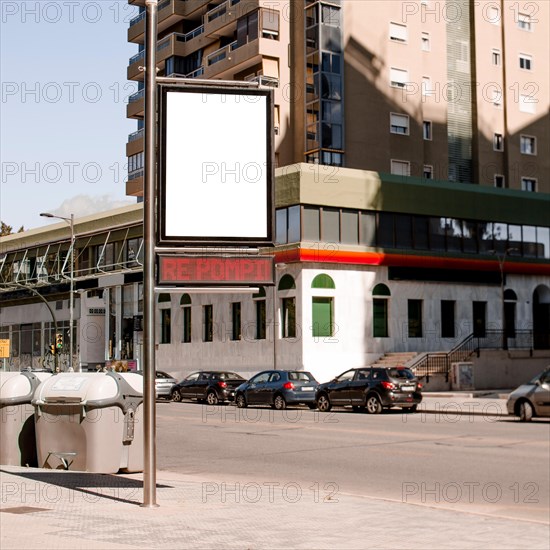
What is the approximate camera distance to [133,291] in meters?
59.7

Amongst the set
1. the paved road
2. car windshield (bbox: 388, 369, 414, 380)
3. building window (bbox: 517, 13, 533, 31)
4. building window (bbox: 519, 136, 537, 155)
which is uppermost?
building window (bbox: 517, 13, 533, 31)

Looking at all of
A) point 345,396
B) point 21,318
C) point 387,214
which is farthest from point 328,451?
point 21,318

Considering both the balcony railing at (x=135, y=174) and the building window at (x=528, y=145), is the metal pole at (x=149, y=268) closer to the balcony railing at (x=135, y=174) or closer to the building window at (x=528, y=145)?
the building window at (x=528, y=145)

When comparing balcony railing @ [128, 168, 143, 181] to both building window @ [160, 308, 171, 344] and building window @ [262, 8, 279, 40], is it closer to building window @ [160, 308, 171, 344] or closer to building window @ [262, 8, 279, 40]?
building window @ [262, 8, 279, 40]

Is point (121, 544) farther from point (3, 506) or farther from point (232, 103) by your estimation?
point (232, 103)

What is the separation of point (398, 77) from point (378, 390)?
34160 millimetres

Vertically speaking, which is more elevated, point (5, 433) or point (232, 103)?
point (232, 103)

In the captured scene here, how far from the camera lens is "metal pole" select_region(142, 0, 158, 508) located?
10.8m

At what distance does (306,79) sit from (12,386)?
47.2 m

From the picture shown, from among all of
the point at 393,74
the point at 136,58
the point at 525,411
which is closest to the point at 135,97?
the point at 136,58

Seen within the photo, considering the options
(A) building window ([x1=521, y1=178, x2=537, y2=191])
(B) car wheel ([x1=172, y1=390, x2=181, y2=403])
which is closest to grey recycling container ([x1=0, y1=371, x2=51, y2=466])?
(B) car wheel ([x1=172, y1=390, x2=181, y2=403])

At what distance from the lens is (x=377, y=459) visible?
17625mm

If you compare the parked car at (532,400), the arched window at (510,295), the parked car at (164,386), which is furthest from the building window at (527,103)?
the parked car at (532,400)

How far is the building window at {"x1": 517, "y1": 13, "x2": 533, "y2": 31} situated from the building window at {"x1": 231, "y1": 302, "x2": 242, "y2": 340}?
105 feet
